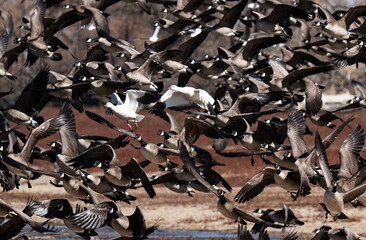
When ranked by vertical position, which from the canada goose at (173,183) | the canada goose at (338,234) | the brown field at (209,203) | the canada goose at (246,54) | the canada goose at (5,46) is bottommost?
the brown field at (209,203)

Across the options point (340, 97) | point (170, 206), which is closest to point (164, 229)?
point (170, 206)

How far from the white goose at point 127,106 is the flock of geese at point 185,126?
0.05 ft

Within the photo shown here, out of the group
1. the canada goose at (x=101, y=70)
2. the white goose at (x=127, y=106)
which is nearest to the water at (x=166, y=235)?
the canada goose at (x=101, y=70)

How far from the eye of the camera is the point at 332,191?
834cm

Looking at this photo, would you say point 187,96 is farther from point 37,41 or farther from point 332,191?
point 332,191

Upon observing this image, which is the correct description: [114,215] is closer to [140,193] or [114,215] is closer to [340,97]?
[140,193]

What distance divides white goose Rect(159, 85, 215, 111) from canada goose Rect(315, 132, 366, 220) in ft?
7.37

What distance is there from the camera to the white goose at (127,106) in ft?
32.6

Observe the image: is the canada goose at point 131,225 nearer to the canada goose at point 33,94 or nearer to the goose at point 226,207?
the goose at point 226,207

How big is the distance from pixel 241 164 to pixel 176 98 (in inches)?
563

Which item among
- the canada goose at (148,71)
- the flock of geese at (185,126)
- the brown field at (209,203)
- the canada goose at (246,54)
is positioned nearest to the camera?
the flock of geese at (185,126)

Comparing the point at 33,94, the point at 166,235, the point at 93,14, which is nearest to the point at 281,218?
the point at 33,94

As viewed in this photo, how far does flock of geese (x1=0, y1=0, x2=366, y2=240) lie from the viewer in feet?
28.5

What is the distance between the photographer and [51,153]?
949 centimetres
